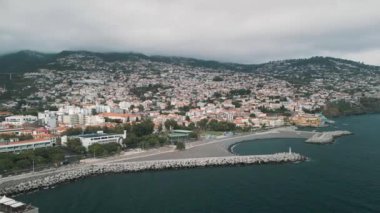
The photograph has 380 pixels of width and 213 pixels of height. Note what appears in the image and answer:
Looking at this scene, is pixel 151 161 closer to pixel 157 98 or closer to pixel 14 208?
pixel 14 208

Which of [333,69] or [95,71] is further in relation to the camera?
[333,69]

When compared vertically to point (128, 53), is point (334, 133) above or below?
below

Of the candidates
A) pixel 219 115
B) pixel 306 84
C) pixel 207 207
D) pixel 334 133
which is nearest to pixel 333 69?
pixel 306 84

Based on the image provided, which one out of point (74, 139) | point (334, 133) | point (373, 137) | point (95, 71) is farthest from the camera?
point (95, 71)

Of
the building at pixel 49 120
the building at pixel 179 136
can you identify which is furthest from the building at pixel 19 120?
the building at pixel 179 136

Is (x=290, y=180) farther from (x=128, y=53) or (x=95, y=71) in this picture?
(x=128, y=53)

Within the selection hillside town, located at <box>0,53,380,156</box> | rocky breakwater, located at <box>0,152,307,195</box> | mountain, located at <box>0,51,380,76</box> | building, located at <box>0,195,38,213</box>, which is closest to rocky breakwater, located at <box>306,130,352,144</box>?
rocky breakwater, located at <box>0,152,307,195</box>
